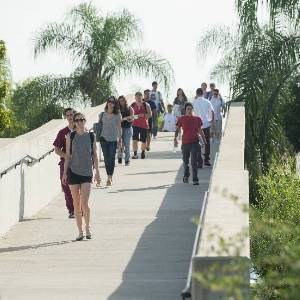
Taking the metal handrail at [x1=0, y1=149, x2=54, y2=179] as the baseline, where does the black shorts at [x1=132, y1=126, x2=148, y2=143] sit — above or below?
below

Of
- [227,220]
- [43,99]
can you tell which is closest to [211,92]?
[43,99]

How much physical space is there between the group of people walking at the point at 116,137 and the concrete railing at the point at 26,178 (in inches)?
22.2

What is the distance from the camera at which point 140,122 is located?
26.6 m

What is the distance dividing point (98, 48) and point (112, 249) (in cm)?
2550

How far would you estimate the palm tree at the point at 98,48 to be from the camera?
131 ft

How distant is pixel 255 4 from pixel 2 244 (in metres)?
11.3

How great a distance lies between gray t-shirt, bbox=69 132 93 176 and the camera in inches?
611

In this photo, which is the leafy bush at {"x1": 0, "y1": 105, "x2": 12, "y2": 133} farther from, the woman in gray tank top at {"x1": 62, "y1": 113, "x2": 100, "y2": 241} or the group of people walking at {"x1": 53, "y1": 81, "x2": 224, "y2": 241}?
the woman in gray tank top at {"x1": 62, "y1": 113, "x2": 100, "y2": 241}

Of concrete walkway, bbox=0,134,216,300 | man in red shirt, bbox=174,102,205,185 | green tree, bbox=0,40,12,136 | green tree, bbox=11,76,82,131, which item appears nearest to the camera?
concrete walkway, bbox=0,134,216,300

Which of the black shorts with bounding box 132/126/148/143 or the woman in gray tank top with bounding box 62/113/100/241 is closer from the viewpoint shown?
the woman in gray tank top with bounding box 62/113/100/241

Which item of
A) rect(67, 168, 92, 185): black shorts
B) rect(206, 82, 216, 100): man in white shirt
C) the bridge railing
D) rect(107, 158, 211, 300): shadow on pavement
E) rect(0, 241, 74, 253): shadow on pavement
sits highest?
rect(206, 82, 216, 100): man in white shirt

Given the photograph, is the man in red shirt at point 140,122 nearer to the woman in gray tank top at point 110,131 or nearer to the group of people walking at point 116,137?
the group of people walking at point 116,137

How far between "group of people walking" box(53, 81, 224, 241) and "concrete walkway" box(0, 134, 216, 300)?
406 mm

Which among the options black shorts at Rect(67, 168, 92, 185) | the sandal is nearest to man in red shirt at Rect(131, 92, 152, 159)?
the sandal
